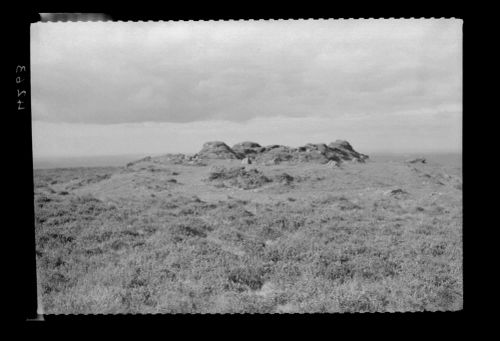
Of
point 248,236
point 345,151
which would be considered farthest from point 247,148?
point 248,236

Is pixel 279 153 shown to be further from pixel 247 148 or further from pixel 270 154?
pixel 247 148

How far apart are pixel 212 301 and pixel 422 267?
187 inches

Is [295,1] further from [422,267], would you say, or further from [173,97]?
A: [173,97]

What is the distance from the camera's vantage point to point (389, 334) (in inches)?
179

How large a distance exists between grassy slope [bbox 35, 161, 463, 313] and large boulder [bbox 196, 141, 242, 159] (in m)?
0.91

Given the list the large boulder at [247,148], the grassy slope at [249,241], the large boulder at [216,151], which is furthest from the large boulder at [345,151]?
the large boulder at [216,151]

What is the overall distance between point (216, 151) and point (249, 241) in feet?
21.0

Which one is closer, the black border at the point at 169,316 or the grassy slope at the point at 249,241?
the black border at the point at 169,316

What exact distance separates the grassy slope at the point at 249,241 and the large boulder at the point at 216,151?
906 mm

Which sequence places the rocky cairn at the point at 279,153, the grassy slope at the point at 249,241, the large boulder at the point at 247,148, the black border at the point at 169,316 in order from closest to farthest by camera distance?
1. the black border at the point at 169,316
2. the grassy slope at the point at 249,241
3. the large boulder at the point at 247,148
4. the rocky cairn at the point at 279,153

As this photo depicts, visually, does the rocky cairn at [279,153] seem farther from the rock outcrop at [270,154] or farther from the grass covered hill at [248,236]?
the grass covered hill at [248,236]

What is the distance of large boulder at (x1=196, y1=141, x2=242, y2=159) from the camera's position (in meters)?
13.5

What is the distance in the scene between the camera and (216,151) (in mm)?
14578

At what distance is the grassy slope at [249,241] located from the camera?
251 inches
